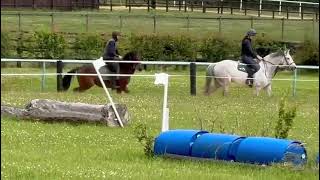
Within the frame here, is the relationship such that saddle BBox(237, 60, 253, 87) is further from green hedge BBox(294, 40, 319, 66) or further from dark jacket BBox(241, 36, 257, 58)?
green hedge BBox(294, 40, 319, 66)

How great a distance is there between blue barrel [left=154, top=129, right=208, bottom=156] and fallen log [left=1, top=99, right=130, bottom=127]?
3.59 meters

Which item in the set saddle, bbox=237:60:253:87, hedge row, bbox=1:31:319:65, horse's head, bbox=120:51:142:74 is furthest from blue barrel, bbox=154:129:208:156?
hedge row, bbox=1:31:319:65

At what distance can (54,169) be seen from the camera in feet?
24.2

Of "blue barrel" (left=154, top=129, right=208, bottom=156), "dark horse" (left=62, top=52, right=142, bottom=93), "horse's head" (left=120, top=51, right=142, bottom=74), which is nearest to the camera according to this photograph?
"blue barrel" (left=154, top=129, right=208, bottom=156)

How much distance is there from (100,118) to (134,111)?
2766 mm

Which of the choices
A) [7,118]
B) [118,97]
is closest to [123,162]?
[7,118]

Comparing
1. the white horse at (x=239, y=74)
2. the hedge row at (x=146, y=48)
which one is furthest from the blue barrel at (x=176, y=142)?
the hedge row at (x=146, y=48)

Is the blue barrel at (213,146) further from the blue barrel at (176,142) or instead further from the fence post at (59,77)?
the fence post at (59,77)

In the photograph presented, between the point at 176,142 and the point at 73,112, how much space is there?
408 centimetres

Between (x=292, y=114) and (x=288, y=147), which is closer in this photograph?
(x=288, y=147)

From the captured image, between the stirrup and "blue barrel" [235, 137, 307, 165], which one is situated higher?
"blue barrel" [235, 137, 307, 165]

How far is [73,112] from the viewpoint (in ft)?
39.2

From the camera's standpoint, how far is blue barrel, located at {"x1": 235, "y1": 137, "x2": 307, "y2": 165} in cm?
725

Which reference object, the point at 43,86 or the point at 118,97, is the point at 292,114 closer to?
the point at 118,97
